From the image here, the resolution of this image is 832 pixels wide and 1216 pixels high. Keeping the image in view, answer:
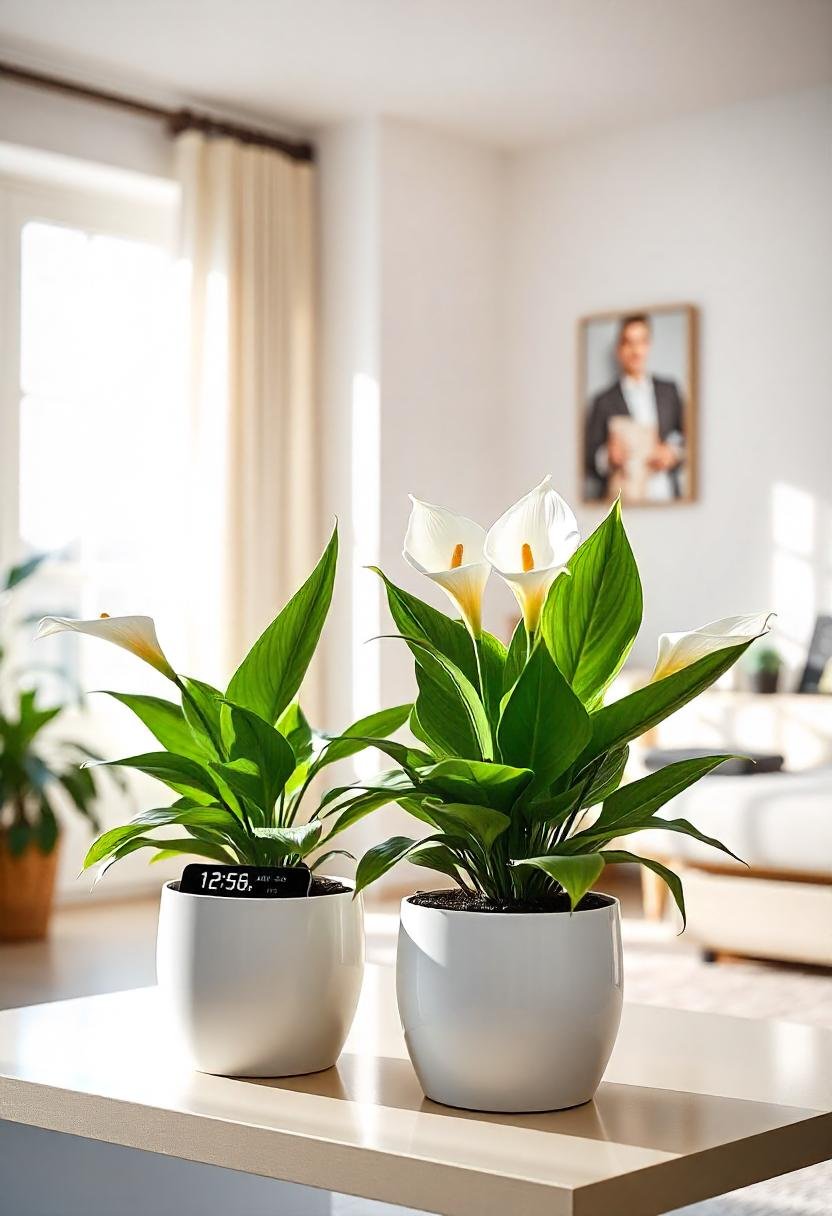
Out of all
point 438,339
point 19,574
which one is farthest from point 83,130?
point 19,574

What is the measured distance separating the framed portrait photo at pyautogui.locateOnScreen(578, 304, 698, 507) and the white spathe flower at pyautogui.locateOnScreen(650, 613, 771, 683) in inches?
182

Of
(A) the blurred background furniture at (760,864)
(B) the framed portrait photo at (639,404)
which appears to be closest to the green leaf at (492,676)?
(A) the blurred background furniture at (760,864)

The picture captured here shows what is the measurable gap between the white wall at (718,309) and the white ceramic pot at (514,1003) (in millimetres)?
4469

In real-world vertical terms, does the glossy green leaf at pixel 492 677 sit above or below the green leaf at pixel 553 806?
above

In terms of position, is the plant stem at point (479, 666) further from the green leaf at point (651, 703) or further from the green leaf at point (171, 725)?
the green leaf at point (171, 725)

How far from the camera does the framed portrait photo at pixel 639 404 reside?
5.78 meters

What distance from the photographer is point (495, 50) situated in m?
5.11

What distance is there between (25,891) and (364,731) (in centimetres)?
343

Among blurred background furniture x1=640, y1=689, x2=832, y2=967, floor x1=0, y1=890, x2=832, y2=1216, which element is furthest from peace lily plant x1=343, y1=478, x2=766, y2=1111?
blurred background furniture x1=640, y1=689, x2=832, y2=967

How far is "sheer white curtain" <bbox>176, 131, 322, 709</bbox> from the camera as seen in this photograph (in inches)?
217

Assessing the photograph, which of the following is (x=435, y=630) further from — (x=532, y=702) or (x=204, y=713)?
(x=204, y=713)

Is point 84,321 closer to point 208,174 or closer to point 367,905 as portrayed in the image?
point 208,174

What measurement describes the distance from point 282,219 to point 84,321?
2.69 ft

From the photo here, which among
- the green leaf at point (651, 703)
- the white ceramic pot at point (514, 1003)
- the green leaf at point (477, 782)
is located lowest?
the white ceramic pot at point (514, 1003)
